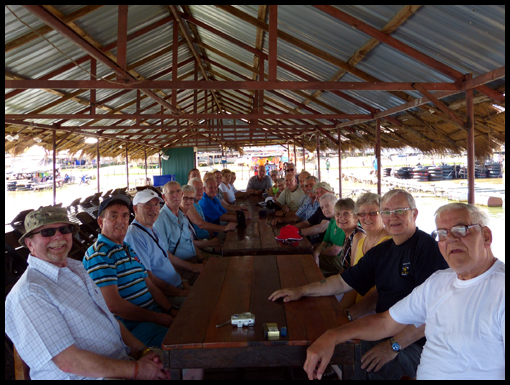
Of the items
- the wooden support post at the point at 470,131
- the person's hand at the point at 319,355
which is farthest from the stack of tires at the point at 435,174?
the person's hand at the point at 319,355

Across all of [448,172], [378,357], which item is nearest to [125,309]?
[378,357]

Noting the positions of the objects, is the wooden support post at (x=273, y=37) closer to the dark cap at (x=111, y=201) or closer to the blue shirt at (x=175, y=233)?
the blue shirt at (x=175, y=233)

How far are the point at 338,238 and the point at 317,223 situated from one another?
0.81 m

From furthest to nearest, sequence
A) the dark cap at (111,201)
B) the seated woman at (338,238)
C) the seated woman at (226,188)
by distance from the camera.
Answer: the seated woman at (226,188) → the seated woman at (338,238) → the dark cap at (111,201)

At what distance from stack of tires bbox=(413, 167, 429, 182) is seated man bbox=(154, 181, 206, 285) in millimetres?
23698

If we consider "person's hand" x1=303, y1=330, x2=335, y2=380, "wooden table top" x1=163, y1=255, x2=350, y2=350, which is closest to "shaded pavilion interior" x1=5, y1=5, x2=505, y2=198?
"wooden table top" x1=163, y1=255, x2=350, y2=350

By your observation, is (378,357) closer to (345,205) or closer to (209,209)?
(345,205)

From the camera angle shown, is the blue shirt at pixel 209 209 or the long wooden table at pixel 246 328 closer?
the long wooden table at pixel 246 328

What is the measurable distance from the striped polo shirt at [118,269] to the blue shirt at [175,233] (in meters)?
1.03

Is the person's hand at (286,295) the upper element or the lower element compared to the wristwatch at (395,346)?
upper

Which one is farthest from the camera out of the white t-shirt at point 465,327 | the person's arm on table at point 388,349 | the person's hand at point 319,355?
the person's arm on table at point 388,349

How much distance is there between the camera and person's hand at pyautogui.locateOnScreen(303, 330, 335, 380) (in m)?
1.53

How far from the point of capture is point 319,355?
1530 mm

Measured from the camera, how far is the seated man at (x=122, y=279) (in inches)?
85.5
